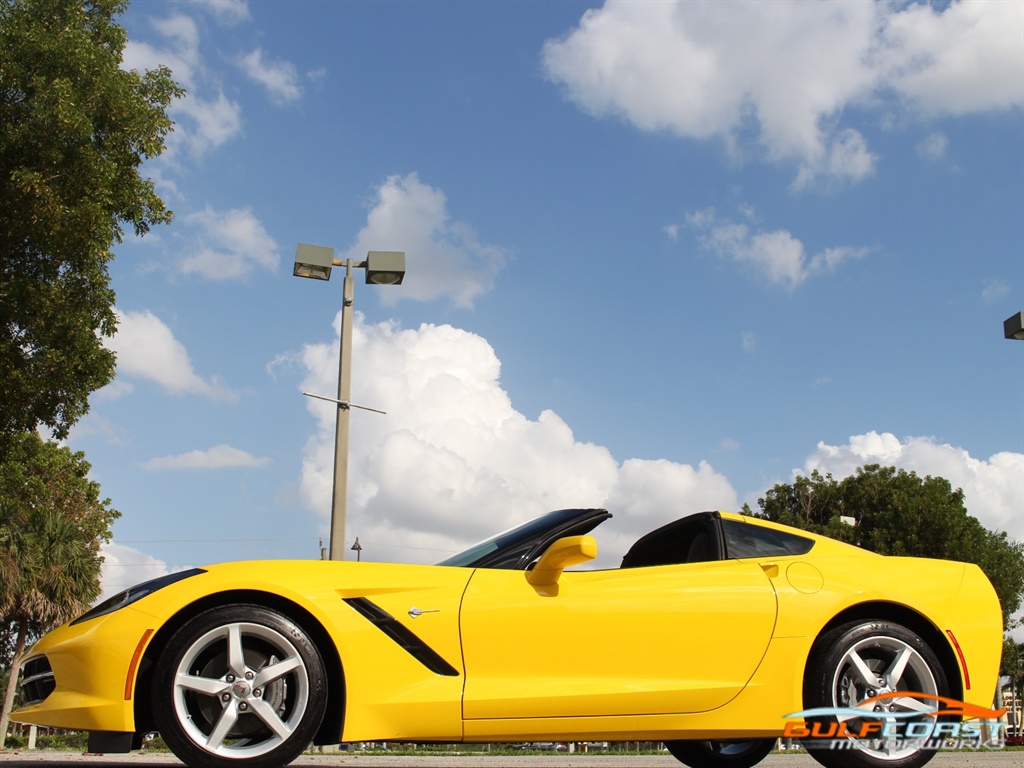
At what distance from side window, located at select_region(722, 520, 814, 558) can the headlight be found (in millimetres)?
2299

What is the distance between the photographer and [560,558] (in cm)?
368

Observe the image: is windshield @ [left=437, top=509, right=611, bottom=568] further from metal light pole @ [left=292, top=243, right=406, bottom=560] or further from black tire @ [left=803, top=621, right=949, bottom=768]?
metal light pole @ [left=292, top=243, right=406, bottom=560]

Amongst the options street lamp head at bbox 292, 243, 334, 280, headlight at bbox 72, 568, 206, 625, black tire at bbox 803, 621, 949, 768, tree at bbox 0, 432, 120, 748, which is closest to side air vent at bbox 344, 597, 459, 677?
headlight at bbox 72, 568, 206, 625

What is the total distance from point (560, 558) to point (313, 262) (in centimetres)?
1148

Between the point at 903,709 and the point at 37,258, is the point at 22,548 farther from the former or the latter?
the point at 903,709

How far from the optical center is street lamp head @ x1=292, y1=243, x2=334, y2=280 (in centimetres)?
1439

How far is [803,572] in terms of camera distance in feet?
13.5

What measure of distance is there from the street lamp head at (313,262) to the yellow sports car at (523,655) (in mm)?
10917

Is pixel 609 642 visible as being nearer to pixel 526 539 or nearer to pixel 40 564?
pixel 526 539

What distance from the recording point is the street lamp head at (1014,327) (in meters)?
11.9

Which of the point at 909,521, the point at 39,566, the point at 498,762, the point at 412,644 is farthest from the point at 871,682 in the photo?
the point at 909,521

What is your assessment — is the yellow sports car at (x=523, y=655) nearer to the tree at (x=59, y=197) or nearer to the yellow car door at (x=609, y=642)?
the yellow car door at (x=609, y=642)

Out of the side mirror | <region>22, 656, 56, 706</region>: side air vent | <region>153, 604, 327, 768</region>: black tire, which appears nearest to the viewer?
<region>153, 604, 327, 768</region>: black tire

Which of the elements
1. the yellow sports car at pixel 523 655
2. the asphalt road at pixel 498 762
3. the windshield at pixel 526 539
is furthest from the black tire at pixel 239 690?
the asphalt road at pixel 498 762
